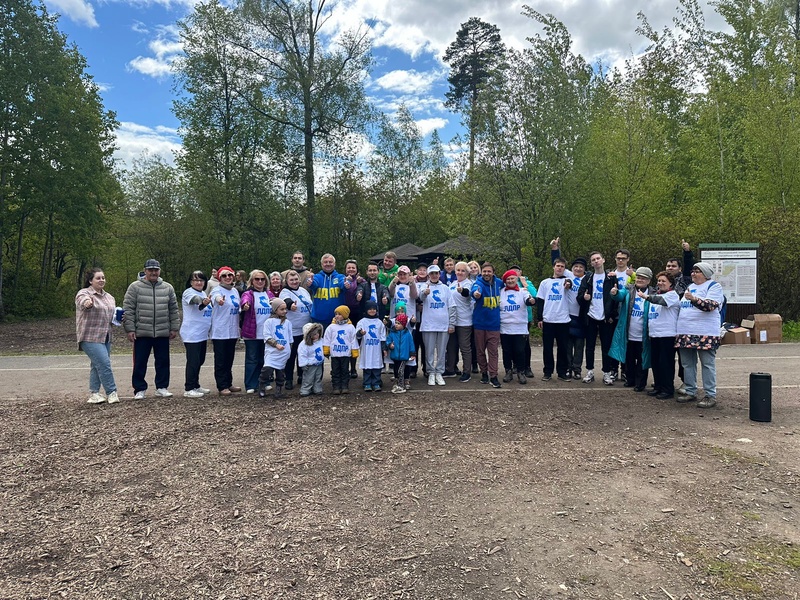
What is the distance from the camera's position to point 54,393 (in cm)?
809

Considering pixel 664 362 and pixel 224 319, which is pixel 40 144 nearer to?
pixel 224 319

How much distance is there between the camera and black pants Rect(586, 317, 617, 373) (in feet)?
26.9

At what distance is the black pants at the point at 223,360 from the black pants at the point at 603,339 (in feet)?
18.6

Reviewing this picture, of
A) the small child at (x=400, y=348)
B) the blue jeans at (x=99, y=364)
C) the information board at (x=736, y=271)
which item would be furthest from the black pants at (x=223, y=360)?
the information board at (x=736, y=271)

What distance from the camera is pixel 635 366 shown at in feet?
26.2

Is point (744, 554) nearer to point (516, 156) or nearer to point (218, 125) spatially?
point (516, 156)

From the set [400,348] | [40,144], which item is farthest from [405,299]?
[40,144]

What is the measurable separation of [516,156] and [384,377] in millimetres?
8452

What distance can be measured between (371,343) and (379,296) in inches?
38.5

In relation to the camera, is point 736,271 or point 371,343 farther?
point 736,271

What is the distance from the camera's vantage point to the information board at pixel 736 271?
1395 centimetres

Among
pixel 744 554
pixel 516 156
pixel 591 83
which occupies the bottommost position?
pixel 744 554

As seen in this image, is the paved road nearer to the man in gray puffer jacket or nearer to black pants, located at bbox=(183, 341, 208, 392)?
black pants, located at bbox=(183, 341, 208, 392)

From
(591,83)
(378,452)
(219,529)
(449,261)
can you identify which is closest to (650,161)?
(591,83)
